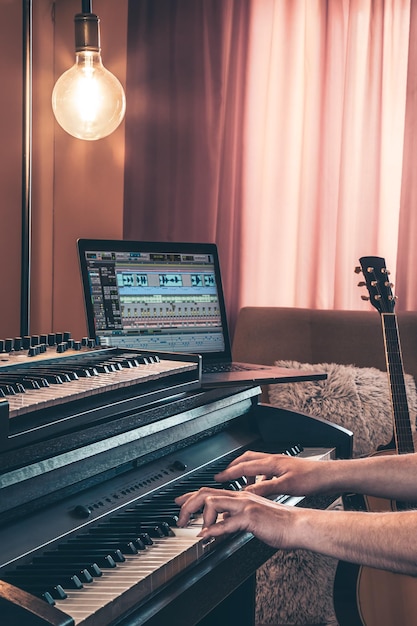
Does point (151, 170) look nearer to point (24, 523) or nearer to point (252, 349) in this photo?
point (252, 349)

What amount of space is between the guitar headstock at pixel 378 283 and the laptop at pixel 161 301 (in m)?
0.48

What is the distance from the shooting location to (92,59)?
7.29ft

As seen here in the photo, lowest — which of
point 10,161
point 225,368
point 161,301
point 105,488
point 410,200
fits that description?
point 105,488

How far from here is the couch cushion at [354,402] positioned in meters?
2.54

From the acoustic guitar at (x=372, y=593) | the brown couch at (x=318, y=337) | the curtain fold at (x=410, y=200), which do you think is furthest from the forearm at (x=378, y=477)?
the curtain fold at (x=410, y=200)

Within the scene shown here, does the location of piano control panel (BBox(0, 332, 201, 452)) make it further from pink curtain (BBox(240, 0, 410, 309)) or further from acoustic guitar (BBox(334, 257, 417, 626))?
pink curtain (BBox(240, 0, 410, 309))

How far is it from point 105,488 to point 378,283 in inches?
53.4

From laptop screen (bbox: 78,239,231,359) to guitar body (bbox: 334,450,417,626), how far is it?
73cm

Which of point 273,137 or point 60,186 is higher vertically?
point 273,137

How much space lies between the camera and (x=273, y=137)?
3150 mm

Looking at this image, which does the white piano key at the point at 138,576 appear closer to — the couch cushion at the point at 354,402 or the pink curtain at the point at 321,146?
the couch cushion at the point at 354,402

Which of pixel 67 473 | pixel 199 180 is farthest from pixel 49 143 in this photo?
pixel 67 473

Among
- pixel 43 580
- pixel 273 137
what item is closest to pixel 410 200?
pixel 273 137

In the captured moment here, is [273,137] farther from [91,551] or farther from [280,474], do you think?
[91,551]
